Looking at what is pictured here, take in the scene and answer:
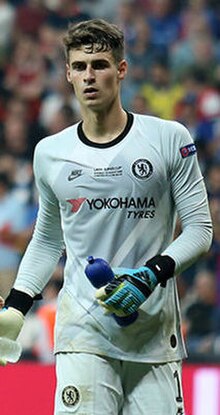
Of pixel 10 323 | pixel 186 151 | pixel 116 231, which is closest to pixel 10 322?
pixel 10 323

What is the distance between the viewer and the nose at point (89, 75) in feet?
13.7

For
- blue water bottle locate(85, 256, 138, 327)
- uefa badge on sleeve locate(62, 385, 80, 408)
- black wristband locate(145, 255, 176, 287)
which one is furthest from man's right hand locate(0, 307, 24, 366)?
black wristband locate(145, 255, 176, 287)

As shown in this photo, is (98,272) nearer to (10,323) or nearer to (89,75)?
(10,323)

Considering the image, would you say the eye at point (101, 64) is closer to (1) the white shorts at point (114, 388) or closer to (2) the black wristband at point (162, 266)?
(2) the black wristband at point (162, 266)

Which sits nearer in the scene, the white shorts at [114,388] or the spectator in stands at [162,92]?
the white shorts at [114,388]

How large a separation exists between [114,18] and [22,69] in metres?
0.91

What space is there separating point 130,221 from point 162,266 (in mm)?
244

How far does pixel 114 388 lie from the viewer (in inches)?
163

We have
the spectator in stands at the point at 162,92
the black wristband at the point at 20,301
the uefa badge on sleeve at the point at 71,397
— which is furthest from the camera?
the spectator in stands at the point at 162,92

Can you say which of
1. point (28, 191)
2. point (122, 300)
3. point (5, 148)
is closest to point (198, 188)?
point (122, 300)

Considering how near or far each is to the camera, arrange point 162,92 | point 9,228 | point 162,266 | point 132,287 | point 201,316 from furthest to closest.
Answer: point 162,92 < point 9,228 < point 201,316 < point 162,266 < point 132,287

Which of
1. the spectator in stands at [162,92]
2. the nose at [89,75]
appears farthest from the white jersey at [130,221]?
the spectator in stands at [162,92]

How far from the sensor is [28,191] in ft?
29.1

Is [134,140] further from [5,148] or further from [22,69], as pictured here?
[22,69]
